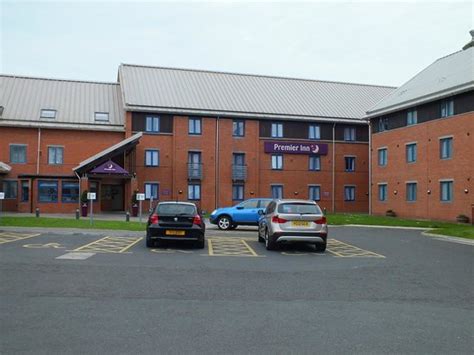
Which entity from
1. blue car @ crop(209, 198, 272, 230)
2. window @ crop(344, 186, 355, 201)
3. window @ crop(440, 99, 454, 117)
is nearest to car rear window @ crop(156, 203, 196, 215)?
blue car @ crop(209, 198, 272, 230)

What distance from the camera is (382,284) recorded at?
32.2ft

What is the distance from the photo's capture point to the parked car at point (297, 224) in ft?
49.6

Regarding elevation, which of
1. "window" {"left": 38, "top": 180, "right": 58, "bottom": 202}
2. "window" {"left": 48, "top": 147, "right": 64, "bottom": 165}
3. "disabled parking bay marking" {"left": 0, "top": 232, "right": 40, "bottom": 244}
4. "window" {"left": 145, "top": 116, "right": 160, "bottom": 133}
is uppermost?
"window" {"left": 145, "top": 116, "right": 160, "bottom": 133}

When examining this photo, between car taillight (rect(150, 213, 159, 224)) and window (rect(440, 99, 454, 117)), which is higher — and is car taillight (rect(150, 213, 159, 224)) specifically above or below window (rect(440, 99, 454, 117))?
below

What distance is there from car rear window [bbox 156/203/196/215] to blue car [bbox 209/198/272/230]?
835 centimetres

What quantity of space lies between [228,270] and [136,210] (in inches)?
989

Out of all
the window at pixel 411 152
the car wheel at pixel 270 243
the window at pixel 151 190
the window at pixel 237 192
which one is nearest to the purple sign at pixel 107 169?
the window at pixel 151 190

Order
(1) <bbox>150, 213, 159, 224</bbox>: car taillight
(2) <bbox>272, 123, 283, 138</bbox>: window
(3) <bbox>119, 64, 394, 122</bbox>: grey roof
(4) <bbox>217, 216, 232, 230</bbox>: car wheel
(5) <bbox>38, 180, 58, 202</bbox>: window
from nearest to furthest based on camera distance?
(1) <bbox>150, 213, 159, 224</bbox>: car taillight
(4) <bbox>217, 216, 232, 230</bbox>: car wheel
(5) <bbox>38, 180, 58, 202</bbox>: window
(3) <bbox>119, 64, 394, 122</bbox>: grey roof
(2) <bbox>272, 123, 283, 138</bbox>: window

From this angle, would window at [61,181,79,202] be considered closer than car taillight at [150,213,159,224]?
No

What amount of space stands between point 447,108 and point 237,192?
17.4 meters

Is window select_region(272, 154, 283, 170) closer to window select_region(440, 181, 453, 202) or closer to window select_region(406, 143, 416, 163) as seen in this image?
window select_region(406, 143, 416, 163)

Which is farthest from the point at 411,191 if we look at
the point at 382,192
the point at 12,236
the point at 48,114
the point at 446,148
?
the point at 48,114

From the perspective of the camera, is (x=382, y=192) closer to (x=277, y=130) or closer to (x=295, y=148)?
(x=295, y=148)

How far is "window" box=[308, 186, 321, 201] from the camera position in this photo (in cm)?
4469
